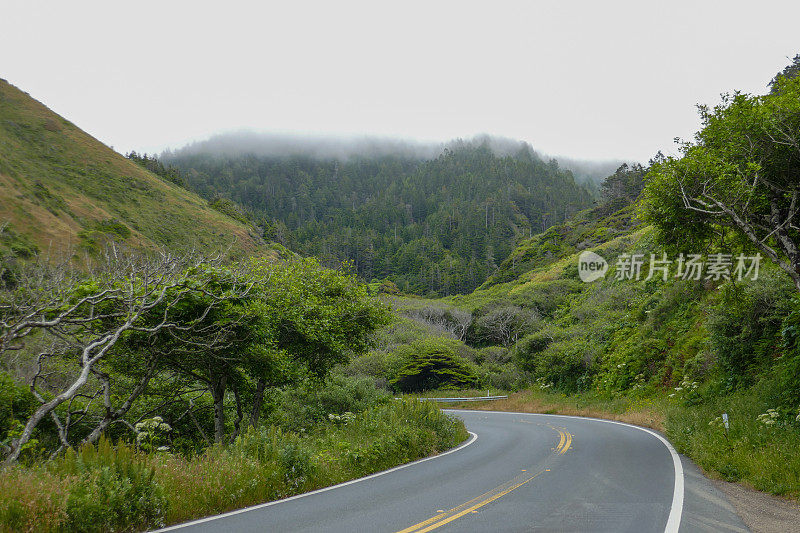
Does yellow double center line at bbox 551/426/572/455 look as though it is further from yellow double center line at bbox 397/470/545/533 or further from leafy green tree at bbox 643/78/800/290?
leafy green tree at bbox 643/78/800/290

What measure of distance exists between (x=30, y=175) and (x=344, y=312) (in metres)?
79.4

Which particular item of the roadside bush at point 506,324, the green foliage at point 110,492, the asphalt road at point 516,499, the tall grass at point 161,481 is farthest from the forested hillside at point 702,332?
the green foliage at point 110,492

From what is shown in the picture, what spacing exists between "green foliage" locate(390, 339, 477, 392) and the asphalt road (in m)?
31.4

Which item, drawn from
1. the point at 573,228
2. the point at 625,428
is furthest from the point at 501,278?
the point at 625,428

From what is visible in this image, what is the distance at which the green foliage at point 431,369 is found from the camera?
1757 inches

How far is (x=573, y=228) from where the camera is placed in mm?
101750

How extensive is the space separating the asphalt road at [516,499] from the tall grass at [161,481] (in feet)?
1.42

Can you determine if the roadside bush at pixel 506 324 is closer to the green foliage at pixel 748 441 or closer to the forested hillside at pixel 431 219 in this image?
the green foliage at pixel 748 441

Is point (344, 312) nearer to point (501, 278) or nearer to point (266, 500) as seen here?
point (266, 500)

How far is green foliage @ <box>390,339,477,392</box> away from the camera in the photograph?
146 feet

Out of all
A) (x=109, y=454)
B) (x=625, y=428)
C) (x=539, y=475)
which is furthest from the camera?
(x=625, y=428)

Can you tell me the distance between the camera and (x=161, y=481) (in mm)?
6988

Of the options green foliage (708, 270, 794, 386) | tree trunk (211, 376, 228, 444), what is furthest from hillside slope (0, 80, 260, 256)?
green foliage (708, 270, 794, 386)

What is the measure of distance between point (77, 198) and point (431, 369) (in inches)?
2441
